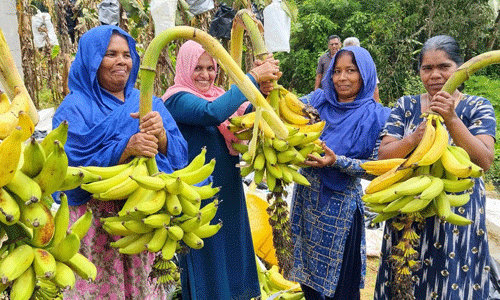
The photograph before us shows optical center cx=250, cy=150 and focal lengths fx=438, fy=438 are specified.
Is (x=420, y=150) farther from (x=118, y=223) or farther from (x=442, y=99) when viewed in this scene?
(x=118, y=223)

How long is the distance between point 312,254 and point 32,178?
186cm

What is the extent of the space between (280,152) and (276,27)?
35.1 inches

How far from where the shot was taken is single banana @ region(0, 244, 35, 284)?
992 mm

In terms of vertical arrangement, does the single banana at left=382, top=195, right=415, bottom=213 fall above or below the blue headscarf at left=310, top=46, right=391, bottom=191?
below

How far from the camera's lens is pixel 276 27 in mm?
2527

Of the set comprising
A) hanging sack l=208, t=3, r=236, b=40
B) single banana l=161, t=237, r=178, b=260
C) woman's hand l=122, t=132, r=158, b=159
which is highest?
hanging sack l=208, t=3, r=236, b=40

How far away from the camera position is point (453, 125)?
1.78 m

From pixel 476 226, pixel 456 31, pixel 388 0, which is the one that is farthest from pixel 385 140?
pixel 388 0

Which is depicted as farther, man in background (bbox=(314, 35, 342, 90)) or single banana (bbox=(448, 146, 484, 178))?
man in background (bbox=(314, 35, 342, 90))

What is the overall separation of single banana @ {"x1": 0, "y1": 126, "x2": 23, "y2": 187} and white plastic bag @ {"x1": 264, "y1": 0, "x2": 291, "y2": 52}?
1758mm

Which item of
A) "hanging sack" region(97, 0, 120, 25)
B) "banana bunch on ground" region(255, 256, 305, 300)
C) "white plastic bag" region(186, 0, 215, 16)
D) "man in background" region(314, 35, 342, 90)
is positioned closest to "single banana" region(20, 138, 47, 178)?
"banana bunch on ground" region(255, 256, 305, 300)

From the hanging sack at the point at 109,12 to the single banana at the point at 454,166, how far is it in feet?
14.9

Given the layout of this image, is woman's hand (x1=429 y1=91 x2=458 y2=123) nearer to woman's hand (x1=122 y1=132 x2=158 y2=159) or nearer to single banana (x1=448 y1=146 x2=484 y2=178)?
single banana (x1=448 y1=146 x2=484 y2=178)

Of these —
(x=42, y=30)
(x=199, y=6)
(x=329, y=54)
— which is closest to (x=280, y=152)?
(x=199, y=6)
